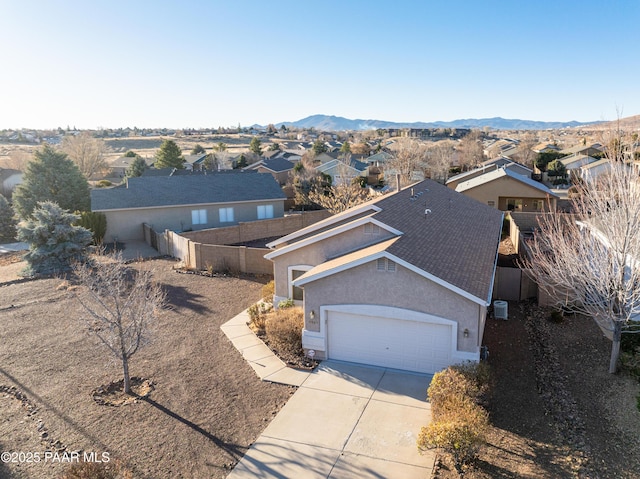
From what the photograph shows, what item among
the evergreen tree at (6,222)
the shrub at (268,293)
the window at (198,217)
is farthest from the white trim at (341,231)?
the evergreen tree at (6,222)

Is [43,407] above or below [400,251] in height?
below

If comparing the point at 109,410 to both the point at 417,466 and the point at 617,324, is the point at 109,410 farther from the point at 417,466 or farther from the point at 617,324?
the point at 617,324

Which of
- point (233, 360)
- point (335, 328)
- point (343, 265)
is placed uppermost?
point (343, 265)

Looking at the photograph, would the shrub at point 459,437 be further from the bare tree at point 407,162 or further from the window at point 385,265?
the bare tree at point 407,162

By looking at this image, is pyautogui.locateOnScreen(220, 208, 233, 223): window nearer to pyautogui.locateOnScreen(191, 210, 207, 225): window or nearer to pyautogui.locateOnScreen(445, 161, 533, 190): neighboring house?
pyautogui.locateOnScreen(191, 210, 207, 225): window

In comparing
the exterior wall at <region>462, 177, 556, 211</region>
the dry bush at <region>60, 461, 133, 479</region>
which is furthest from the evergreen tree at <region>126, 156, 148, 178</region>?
the dry bush at <region>60, 461, 133, 479</region>

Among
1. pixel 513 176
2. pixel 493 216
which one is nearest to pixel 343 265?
pixel 493 216
